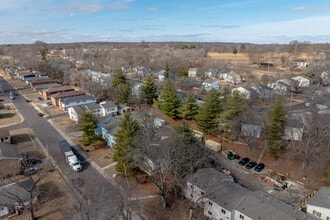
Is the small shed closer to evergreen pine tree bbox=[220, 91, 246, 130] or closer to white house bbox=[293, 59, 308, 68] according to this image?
evergreen pine tree bbox=[220, 91, 246, 130]

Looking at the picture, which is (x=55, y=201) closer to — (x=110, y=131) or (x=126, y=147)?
(x=126, y=147)

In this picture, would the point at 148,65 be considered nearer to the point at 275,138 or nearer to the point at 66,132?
the point at 66,132

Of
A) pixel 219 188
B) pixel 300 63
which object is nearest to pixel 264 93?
pixel 219 188

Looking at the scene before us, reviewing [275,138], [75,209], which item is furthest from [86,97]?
[275,138]

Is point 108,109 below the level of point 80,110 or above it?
below

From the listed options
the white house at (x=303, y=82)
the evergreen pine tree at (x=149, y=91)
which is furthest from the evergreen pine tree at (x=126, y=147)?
the white house at (x=303, y=82)
